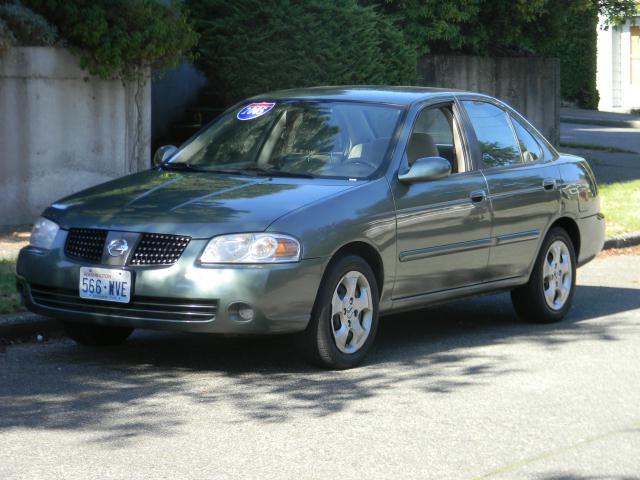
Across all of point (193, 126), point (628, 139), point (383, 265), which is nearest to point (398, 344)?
point (383, 265)

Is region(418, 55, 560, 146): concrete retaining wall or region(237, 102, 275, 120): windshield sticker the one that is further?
region(418, 55, 560, 146): concrete retaining wall

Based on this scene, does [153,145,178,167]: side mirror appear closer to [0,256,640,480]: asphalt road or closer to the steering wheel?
[0,256,640,480]: asphalt road

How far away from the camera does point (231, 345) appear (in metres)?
8.69

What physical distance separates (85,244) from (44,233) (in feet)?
1.24

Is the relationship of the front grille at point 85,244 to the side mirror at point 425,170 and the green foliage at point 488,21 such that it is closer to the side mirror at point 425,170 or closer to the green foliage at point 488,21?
the side mirror at point 425,170

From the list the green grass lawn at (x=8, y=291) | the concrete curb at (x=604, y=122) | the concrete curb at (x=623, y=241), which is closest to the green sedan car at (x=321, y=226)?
the green grass lawn at (x=8, y=291)

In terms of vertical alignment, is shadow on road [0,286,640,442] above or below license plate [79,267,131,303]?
below

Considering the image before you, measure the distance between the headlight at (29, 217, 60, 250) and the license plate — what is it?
1.28 ft

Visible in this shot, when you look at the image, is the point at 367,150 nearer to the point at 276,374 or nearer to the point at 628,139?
the point at 276,374

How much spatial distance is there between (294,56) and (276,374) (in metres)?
8.63

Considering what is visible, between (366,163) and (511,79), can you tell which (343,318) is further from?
(511,79)

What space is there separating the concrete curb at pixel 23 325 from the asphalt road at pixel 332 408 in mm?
181

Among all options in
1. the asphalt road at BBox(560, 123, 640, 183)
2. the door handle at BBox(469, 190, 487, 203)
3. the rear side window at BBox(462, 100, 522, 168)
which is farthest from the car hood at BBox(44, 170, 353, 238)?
the asphalt road at BBox(560, 123, 640, 183)

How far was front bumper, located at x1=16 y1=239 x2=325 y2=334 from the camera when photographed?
23.9 feet
